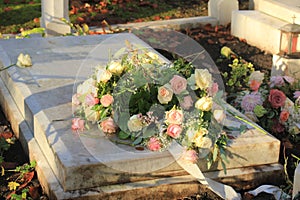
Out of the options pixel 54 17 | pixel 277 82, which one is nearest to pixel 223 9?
pixel 54 17

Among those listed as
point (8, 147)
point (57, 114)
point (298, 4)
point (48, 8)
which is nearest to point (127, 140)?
point (57, 114)

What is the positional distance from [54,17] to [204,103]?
3328 mm

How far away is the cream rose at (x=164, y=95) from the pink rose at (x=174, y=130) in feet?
0.52

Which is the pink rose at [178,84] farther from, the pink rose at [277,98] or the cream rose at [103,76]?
the pink rose at [277,98]

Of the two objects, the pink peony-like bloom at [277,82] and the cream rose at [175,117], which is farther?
the pink peony-like bloom at [277,82]

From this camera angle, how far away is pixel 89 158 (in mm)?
3648

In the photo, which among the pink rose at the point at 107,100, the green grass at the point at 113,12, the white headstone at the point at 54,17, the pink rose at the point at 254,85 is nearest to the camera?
the pink rose at the point at 107,100

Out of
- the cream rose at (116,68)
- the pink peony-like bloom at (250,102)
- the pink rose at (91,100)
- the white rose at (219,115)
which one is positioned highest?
the cream rose at (116,68)

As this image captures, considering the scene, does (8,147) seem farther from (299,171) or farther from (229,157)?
(299,171)

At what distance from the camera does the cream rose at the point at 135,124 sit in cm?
377

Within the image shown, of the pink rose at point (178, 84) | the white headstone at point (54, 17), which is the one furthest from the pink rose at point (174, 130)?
the white headstone at point (54, 17)

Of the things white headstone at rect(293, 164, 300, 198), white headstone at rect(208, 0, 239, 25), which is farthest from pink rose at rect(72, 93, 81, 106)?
white headstone at rect(208, 0, 239, 25)

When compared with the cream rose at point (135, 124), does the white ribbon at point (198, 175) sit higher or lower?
lower

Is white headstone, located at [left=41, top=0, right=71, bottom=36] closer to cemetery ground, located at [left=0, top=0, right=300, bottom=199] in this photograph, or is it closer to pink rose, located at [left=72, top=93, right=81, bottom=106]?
cemetery ground, located at [left=0, top=0, right=300, bottom=199]
